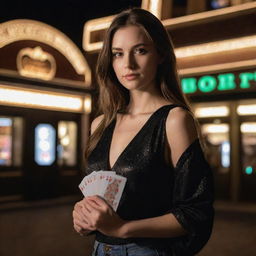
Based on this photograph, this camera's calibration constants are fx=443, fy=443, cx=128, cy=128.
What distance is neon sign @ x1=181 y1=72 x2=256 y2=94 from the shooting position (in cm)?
841

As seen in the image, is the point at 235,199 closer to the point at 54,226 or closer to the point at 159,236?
the point at 54,226

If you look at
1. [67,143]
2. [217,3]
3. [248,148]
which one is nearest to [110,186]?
[248,148]

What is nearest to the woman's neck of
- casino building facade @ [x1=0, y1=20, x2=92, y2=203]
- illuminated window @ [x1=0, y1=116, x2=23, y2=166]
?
casino building facade @ [x1=0, y1=20, x2=92, y2=203]

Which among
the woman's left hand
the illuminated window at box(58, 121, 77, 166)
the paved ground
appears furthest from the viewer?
the illuminated window at box(58, 121, 77, 166)

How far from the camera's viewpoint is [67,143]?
456 inches

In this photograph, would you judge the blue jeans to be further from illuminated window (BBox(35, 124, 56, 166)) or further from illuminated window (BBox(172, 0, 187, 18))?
illuminated window (BBox(172, 0, 187, 18))

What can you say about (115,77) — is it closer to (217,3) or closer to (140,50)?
(140,50)

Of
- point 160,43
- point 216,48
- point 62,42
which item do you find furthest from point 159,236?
point 62,42

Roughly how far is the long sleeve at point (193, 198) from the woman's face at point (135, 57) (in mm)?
326

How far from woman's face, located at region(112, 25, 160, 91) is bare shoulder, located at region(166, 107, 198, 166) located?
21 centimetres

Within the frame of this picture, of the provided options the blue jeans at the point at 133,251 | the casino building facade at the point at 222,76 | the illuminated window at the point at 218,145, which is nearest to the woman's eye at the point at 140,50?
the blue jeans at the point at 133,251

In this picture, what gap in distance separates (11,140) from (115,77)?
9.02 meters

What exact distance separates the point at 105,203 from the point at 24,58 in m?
9.31

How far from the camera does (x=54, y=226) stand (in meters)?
7.54
